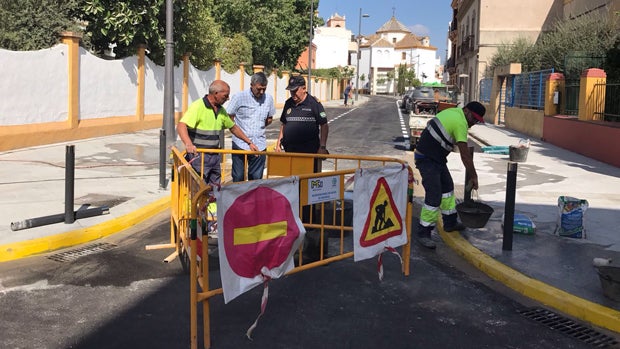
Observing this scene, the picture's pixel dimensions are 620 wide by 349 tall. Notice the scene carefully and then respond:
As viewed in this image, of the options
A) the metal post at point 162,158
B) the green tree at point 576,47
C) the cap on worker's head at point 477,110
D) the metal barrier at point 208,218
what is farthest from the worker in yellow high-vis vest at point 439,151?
the green tree at point 576,47

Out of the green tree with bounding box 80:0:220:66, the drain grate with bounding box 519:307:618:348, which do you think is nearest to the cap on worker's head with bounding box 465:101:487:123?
the drain grate with bounding box 519:307:618:348

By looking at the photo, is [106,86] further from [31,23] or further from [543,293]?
[543,293]

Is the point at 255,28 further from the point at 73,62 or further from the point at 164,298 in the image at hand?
the point at 164,298

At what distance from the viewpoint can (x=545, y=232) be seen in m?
7.35

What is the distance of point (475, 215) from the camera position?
283 inches

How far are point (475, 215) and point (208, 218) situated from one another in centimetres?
365

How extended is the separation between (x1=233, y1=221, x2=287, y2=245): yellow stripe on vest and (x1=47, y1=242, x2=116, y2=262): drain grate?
9.19 feet

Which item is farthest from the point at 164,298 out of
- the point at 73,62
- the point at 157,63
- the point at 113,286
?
the point at 157,63

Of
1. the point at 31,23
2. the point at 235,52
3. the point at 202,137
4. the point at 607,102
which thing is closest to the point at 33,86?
Result: the point at 31,23

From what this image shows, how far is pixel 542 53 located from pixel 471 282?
22777mm

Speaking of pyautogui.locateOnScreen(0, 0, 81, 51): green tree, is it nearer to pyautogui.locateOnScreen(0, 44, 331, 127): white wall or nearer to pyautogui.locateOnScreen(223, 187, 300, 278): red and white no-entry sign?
pyautogui.locateOnScreen(0, 44, 331, 127): white wall

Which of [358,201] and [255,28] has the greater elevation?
[255,28]

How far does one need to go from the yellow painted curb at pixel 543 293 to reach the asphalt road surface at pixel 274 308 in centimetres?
14

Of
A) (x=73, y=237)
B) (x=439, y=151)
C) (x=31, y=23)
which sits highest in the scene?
(x=31, y=23)
